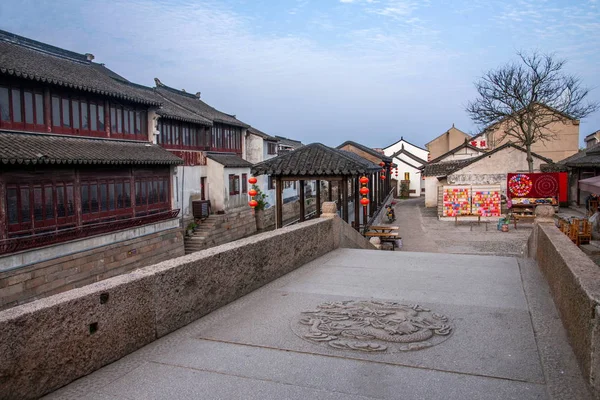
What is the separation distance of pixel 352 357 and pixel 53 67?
1748 cm

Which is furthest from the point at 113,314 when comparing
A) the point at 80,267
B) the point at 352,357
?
the point at 80,267

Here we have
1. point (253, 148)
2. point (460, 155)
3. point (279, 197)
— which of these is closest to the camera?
point (279, 197)

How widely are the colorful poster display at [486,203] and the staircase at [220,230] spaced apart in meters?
12.8

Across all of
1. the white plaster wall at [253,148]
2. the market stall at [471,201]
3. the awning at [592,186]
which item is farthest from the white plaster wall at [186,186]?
the awning at [592,186]

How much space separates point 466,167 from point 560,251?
20.0m

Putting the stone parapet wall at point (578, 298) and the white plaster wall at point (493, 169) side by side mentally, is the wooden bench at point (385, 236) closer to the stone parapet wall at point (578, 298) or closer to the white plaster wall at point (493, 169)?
the stone parapet wall at point (578, 298)

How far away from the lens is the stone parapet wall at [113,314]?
124 inches

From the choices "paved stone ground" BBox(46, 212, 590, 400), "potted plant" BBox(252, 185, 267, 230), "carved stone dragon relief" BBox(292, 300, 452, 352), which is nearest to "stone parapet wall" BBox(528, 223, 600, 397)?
"paved stone ground" BBox(46, 212, 590, 400)

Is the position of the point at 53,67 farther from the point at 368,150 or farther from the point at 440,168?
the point at 440,168

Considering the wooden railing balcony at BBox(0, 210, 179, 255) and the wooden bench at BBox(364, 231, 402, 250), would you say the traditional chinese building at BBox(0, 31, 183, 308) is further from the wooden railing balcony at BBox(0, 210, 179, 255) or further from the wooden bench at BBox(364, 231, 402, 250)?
the wooden bench at BBox(364, 231, 402, 250)

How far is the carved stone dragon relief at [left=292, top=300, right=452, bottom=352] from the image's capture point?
430cm

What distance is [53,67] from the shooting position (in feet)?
57.0

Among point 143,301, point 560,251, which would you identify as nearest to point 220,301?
point 143,301

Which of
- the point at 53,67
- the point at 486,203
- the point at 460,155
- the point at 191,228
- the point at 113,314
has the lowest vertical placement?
the point at 191,228
